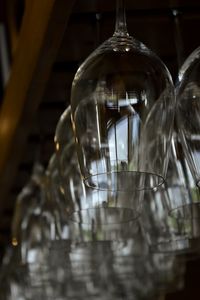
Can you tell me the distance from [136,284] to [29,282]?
0.84ft

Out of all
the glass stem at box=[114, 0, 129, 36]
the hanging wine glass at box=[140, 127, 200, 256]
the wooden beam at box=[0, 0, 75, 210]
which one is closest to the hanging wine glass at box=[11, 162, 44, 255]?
the wooden beam at box=[0, 0, 75, 210]

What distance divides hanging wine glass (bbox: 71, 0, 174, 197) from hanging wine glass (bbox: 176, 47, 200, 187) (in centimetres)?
1

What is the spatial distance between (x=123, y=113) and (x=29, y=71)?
43cm

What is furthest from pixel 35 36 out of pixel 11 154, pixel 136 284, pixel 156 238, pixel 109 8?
pixel 136 284

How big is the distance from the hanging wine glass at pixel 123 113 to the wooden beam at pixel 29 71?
8.2 inches

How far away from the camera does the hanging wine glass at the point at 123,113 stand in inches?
26.4

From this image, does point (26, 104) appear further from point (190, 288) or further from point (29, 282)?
point (29, 282)

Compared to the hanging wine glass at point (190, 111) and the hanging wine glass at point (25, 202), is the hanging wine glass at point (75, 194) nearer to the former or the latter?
the hanging wine glass at point (190, 111)

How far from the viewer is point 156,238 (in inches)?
42.7

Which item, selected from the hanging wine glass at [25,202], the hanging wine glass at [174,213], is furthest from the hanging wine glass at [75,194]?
the hanging wine glass at [25,202]

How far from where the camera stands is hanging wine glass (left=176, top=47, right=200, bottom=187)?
67 cm

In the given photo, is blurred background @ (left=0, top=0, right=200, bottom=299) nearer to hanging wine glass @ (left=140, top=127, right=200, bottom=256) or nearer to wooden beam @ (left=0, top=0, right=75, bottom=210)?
wooden beam @ (left=0, top=0, right=75, bottom=210)

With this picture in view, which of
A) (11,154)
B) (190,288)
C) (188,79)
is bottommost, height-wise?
(190,288)

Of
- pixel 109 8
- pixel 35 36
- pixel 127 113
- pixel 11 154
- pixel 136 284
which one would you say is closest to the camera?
pixel 127 113
